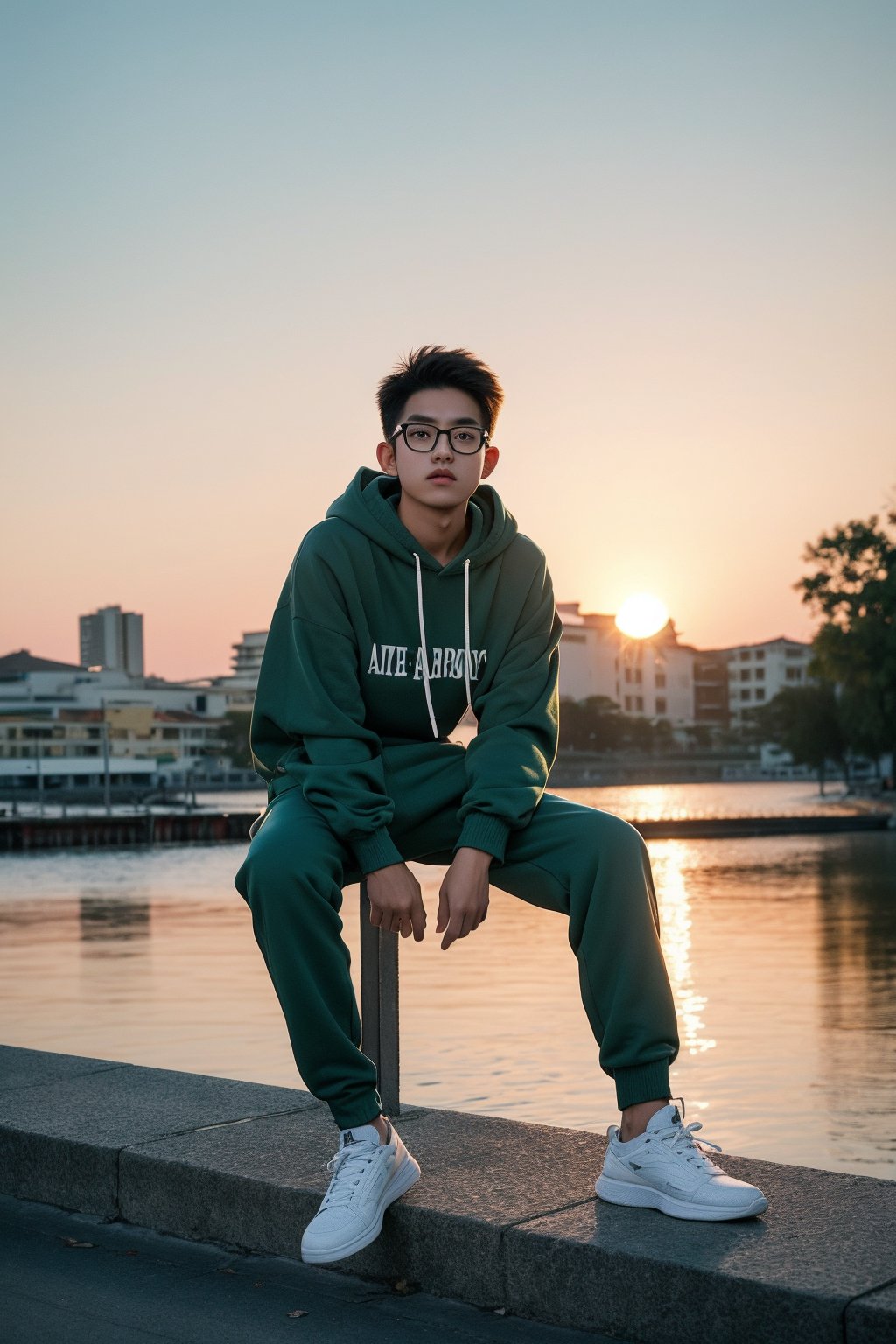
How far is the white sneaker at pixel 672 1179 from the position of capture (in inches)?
89.3

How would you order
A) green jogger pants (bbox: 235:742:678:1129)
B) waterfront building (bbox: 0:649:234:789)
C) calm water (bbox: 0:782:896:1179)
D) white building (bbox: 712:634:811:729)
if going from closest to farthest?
green jogger pants (bbox: 235:742:678:1129), calm water (bbox: 0:782:896:1179), waterfront building (bbox: 0:649:234:789), white building (bbox: 712:634:811:729)

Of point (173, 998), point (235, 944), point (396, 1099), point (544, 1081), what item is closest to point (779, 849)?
point (235, 944)

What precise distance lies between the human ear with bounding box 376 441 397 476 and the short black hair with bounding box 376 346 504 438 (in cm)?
4

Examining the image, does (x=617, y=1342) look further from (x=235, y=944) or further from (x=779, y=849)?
(x=779, y=849)

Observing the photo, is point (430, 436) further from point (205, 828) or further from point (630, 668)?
point (630, 668)

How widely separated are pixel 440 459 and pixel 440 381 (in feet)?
0.49

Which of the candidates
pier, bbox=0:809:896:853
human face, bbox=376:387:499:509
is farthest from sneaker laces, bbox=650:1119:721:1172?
pier, bbox=0:809:896:853

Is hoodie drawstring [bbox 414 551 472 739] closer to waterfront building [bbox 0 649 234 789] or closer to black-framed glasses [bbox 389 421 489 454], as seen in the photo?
black-framed glasses [bbox 389 421 489 454]

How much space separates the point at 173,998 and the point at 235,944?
5.24m

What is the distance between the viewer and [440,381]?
2.79 metres

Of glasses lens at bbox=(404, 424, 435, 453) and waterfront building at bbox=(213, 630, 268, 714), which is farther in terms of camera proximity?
waterfront building at bbox=(213, 630, 268, 714)

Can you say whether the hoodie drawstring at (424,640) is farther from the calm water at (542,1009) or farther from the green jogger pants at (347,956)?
the calm water at (542,1009)

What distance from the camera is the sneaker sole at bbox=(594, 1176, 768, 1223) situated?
7.41 feet

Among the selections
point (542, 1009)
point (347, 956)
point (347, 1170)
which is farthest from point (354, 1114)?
point (542, 1009)
